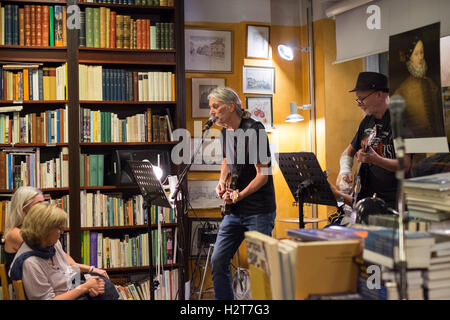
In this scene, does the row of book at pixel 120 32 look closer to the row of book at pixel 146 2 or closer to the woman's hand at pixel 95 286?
the row of book at pixel 146 2

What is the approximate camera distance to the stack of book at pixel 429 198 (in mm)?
2072

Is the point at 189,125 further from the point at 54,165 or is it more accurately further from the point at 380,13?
the point at 380,13

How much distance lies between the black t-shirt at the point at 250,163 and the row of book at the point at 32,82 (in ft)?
5.94

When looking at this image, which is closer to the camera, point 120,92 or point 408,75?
point 408,75

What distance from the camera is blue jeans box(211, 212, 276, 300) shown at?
303 centimetres

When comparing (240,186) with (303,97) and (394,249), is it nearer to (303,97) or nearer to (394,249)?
(394,249)

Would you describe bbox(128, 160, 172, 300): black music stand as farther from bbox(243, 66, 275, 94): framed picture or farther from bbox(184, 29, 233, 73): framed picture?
bbox(243, 66, 275, 94): framed picture

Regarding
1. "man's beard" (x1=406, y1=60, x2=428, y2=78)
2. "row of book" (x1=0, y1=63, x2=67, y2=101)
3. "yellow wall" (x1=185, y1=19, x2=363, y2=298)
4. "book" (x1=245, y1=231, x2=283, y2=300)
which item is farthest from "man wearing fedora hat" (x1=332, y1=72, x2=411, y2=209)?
"row of book" (x1=0, y1=63, x2=67, y2=101)

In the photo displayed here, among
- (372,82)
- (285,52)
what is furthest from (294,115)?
(372,82)

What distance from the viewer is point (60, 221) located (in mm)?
2350

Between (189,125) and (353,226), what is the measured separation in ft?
9.33

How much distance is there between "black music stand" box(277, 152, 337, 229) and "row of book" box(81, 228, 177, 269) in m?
1.56
